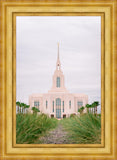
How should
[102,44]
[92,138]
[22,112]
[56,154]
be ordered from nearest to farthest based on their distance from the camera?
[56,154] → [102,44] → [92,138] → [22,112]

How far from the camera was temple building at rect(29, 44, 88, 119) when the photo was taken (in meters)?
17.0

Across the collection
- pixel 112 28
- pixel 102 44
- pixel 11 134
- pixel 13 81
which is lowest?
pixel 11 134

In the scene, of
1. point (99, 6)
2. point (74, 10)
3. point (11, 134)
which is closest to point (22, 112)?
point (11, 134)

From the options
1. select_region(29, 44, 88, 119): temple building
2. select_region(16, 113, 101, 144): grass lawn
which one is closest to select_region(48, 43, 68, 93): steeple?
select_region(29, 44, 88, 119): temple building

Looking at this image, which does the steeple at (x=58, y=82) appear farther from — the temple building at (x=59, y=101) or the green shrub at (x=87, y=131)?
the green shrub at (x=87, y=131)

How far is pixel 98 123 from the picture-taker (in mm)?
3727

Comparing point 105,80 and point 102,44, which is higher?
point 102,44

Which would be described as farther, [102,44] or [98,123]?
[98,123]

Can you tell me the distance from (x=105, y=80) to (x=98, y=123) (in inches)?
39.3

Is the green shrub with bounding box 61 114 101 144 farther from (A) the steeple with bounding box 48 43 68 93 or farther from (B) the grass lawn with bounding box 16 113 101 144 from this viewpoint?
(A) the steeple with bounding box 48 43 68 93

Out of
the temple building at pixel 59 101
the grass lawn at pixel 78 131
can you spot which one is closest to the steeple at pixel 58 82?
the temple building at pixel 59 101

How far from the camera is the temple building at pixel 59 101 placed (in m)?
17.0

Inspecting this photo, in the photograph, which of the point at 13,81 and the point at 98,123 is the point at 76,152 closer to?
the point at 98,123

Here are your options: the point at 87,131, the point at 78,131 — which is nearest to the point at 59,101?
the point at 78,131
